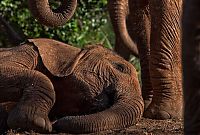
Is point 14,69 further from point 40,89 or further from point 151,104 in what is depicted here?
point 151,104

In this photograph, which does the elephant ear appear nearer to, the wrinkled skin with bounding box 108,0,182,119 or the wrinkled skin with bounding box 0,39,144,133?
the wrinkled skin with bounding box 0,39,144,133

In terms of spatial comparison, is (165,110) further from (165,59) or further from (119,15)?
(119,15)

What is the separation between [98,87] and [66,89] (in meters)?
0.28

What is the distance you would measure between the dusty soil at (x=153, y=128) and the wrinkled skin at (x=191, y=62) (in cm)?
276

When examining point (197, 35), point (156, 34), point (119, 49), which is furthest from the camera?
point (119, 49)

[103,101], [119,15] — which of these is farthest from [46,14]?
[119,15]

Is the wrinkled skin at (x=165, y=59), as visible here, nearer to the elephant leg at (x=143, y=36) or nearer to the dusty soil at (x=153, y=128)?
the dusty soil at (x=153, y=128)

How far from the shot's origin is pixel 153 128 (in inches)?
234

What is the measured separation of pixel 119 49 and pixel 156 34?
341 centimetres

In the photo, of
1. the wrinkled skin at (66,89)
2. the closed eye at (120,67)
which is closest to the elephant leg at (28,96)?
the wrinkled skin at (66,89)

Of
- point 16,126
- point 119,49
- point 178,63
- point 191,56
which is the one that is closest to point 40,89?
point 16,126

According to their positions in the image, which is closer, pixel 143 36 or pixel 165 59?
pixel 165 59

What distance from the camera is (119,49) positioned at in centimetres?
992

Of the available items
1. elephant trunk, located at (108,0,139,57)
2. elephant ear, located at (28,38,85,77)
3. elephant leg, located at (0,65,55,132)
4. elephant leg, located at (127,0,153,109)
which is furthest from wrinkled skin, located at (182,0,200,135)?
elephant trunk, located at (108,0,139,57)
